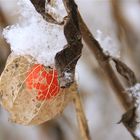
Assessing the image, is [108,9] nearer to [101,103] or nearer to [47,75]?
[101,103]

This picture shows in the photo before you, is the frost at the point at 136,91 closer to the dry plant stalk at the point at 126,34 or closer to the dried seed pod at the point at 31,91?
the dried seed pod at the point at 31,91

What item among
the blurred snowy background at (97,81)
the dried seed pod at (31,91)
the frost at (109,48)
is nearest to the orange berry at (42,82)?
the dried seed pod at (31,91)

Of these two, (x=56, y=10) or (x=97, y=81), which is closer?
(x=56, y=10)

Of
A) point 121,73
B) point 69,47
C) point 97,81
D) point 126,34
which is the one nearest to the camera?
point 69,47

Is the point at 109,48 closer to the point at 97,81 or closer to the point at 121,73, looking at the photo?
the point at 121,73

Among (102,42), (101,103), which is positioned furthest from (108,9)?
(102,42)

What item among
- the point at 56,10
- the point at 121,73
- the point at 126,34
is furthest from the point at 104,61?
the point at 126,34

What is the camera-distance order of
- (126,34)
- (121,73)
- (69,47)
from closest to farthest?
(69,47), (121,73), (126,34)
